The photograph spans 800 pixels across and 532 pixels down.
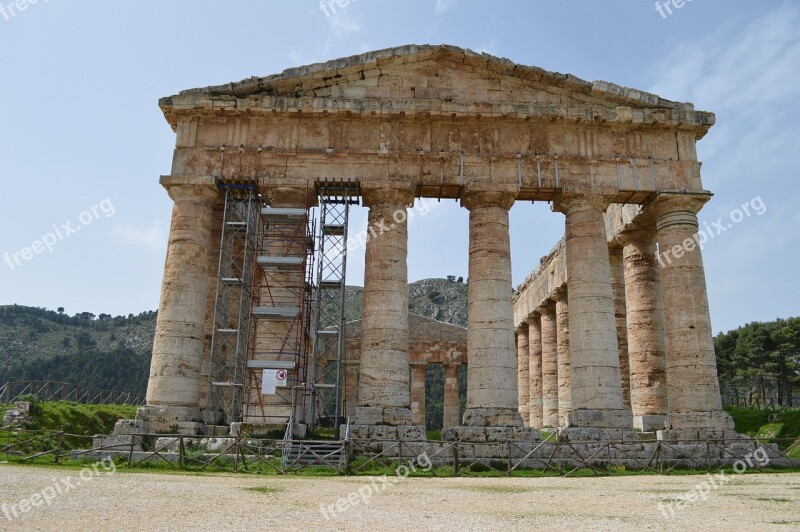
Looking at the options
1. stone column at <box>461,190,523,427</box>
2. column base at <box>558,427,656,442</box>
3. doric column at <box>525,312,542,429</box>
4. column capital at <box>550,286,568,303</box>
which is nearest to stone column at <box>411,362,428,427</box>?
doric column at <box>525,312,542,429</box>

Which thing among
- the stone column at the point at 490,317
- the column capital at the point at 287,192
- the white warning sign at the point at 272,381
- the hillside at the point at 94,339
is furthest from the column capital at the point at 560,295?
the hillside at the point at 94,339

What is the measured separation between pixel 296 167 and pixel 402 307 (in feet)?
19.9

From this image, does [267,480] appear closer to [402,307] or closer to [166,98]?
[402,307]

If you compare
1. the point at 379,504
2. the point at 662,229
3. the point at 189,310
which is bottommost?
the point at 379,504

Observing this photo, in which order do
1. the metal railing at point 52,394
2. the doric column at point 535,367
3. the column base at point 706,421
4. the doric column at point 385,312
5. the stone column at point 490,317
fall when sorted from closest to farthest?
1. the column base at point 706,421
2. the doric column at point 385,312
3. the stone column at point 490,317
4. the metal railing at point 52,394
5. the doric column at point 535,367

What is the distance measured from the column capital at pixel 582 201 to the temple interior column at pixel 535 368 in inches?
545

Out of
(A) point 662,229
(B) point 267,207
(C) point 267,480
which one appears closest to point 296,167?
(B) point 267,207

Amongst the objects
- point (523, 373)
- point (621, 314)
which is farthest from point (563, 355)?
point (523, 373)

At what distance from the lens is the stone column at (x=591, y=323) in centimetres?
2009

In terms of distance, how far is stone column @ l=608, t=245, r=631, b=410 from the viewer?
88.0 feet

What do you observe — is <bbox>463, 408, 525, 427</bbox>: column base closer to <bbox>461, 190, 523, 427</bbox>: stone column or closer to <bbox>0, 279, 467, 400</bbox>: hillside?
<bbox>461, 190, 523, 427</bbox>: stone column

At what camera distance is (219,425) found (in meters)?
21.5

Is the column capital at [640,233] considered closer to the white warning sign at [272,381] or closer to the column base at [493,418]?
the column base at [493,418]

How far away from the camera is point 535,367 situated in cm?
3556
